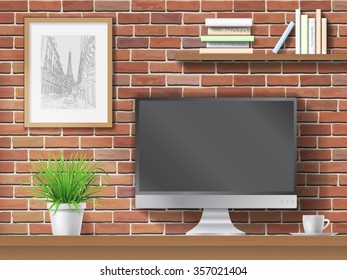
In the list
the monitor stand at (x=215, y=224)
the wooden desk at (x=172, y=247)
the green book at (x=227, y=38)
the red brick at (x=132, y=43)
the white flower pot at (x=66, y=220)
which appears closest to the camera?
the wooden desk at (x=172, y=247)

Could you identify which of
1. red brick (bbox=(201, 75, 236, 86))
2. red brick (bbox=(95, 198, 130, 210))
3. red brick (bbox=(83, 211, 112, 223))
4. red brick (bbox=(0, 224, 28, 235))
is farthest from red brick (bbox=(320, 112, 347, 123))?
red brick (bbox=(0, 224, 28, 235))

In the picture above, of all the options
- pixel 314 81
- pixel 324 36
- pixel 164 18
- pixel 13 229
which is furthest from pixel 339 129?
pixel 13 229

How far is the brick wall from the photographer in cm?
472

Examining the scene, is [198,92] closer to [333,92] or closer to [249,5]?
[249,5]

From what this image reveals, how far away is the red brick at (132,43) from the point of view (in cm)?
476

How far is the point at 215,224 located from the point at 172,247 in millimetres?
399

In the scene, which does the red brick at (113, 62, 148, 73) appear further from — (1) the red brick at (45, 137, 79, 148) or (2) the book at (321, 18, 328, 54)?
(2) the book at (321, 18, 328, 54)

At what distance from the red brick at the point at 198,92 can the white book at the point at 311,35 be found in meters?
0.59

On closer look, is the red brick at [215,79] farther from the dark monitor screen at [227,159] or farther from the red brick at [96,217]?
the red brick at [96,217]

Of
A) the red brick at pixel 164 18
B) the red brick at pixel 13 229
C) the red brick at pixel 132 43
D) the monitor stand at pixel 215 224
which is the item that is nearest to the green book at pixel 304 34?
the red brick at pixel 164 18

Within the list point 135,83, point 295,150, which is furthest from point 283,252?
point 135,83
